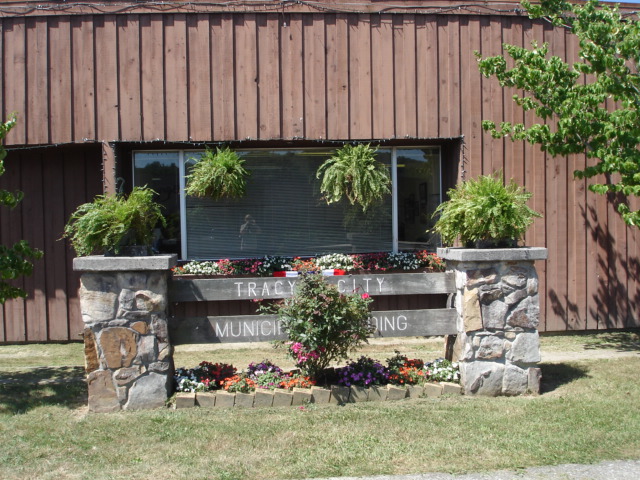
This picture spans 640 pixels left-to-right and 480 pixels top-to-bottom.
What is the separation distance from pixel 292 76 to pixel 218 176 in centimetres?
184

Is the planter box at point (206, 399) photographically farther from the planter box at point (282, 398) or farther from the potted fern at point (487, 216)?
the potted fern at point (487, 216)

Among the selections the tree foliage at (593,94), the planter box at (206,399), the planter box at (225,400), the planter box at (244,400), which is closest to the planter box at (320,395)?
the planter box at (244,400)

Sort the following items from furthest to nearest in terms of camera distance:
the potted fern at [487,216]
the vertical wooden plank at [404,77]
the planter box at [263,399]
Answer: the vertical wooden plank at [404,77]
the potted fern at [487,216]
the planter box at [263,399]

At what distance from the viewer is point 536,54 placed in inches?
309

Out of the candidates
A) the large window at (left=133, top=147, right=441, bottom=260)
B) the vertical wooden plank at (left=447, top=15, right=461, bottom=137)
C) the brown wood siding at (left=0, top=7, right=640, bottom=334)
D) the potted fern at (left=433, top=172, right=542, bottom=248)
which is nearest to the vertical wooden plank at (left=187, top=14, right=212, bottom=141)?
the brown wood siding at (left=0, top=7, right=640, bottom=334)

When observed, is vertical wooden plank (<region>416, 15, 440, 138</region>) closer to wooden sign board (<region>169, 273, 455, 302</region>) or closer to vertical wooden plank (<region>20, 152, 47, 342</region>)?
wooden sign board (<region>169, 273, 455, 302</region>)

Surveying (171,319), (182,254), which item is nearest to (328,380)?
(171,319)

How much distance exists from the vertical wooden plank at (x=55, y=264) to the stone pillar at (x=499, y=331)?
6026 millimetres

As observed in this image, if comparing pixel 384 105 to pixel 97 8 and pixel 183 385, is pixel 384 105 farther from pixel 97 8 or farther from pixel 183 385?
pixel 183 385

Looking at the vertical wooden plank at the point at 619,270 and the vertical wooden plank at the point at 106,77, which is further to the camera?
the vertical wooden plank at the point at 619,270

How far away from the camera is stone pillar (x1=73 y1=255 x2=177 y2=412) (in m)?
6.01

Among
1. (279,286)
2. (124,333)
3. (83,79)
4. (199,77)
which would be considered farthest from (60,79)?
(279,286)

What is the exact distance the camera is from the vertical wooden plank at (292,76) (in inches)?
356

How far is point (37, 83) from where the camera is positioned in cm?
884
